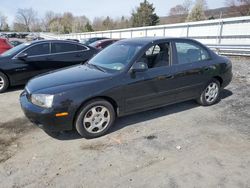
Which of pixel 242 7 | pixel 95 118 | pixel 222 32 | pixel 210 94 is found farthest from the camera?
pixel 242 7

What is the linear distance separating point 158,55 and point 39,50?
14.8 ft

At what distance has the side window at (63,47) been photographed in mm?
8180

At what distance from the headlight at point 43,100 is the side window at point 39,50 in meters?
4.18

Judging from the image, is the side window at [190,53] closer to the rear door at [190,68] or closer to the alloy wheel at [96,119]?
the rear door at [190,68]

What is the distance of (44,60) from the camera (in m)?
7.90

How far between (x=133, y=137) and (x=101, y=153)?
2.38ft

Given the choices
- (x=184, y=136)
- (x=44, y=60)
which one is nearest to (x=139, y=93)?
(x=184, y=136)

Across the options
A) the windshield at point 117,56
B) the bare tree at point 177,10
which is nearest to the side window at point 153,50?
the windshield at point 117,56

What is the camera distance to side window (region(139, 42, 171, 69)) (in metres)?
4.78

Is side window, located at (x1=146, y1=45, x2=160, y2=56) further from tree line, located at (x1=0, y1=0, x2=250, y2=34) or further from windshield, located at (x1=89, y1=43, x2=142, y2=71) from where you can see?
tree line, located at (x1=0, y1=0, x2=250, y2=34)

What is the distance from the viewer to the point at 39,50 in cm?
790

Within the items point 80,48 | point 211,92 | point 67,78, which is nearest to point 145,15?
point 80,48

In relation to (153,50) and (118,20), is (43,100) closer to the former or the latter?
(153,50)

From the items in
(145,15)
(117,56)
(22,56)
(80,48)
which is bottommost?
(22,56)
